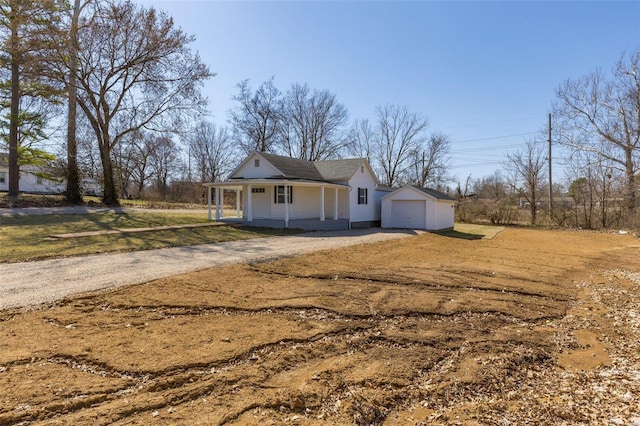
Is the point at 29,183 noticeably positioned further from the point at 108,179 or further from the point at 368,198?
the point at 368,198

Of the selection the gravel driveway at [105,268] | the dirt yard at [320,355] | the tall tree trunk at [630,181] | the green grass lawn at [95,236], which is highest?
the tall tree trunk at [630,181]

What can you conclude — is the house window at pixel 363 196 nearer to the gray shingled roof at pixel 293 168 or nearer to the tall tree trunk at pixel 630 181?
the gray shingled roof at pixel 293 168

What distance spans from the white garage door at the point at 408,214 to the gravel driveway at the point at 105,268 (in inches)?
504

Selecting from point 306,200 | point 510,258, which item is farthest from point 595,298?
point 306,200

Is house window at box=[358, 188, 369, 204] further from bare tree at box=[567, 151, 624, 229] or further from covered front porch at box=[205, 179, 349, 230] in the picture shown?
bare tree at box=[567, 151, 624, 229]

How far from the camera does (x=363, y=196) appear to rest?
78.4 feet

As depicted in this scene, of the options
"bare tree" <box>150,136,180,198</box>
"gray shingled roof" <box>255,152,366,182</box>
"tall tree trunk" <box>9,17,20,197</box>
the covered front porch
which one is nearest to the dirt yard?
the covered front porch

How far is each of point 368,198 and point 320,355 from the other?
20.9 m

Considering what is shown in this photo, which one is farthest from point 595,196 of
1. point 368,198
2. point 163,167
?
point 163,167

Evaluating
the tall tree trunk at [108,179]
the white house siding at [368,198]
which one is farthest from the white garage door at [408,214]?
the tall tree trunk at [108,179]

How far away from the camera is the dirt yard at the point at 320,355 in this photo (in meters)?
3.05

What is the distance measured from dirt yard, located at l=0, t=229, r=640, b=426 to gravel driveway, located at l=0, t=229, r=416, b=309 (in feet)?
2.16

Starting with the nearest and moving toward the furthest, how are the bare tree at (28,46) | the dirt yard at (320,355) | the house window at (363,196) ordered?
the dirt yard at (320,355)
the bare tree at (28,46)
the house window at (363,196)

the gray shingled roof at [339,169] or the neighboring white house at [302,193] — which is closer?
the neighboring white house at [302,193]
